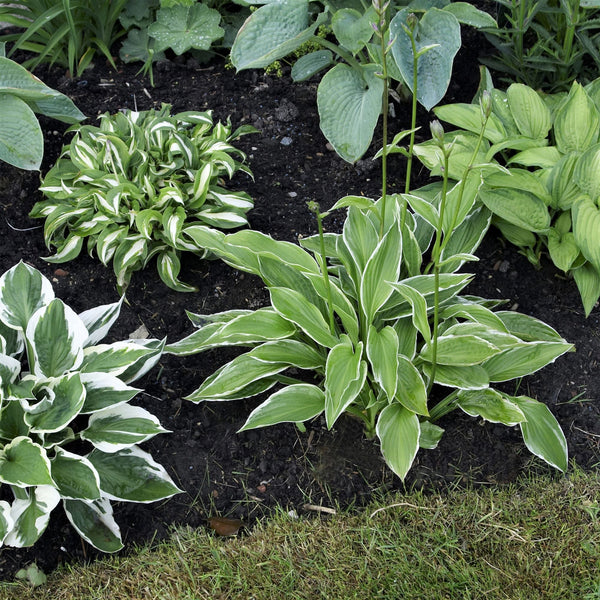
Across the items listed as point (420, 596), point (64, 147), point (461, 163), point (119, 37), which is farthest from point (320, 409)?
point (119, 37)

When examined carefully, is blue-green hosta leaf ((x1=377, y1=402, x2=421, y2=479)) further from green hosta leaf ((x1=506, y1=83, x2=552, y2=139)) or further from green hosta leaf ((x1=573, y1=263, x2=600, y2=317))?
green hosta leaf ((x1=506, y1=83, x2=552, y2=139))

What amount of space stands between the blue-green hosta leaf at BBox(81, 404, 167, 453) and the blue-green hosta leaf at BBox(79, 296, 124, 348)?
32 centimetres

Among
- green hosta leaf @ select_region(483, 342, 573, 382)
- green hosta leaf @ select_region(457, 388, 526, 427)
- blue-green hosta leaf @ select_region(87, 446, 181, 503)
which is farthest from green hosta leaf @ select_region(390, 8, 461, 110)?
blue-green hosta leaf @ select_region(87, 446, 181, 503)

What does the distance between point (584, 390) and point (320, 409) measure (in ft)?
3.10

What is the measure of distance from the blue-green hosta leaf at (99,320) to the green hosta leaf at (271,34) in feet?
3.14

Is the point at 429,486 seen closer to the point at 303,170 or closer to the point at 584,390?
the point at 584,390

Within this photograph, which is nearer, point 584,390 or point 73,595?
point 73,595

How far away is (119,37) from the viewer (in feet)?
12.2

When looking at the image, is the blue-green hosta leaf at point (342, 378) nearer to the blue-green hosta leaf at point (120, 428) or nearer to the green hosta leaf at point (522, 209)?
the blue-green hosta leaf at point (120, 428)

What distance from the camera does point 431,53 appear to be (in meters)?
2.57

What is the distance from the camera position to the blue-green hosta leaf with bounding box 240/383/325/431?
223 centimetres

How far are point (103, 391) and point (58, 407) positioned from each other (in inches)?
6.0

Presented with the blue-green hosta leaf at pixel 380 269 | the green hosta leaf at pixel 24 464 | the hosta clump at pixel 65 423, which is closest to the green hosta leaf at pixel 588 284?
the blue-green hosta leaf at pixel 380 269

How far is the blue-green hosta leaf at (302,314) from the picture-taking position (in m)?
2.25
